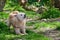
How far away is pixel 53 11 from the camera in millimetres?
13891

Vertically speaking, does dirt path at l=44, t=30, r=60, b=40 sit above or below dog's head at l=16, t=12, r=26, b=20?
below

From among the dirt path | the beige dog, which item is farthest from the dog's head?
the dirt path

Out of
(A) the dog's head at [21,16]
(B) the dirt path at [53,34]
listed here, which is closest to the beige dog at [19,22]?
(A) the dog's head at [21,16]

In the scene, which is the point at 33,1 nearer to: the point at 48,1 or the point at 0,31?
the point at 48,1

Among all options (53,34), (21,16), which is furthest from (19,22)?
(53,34)

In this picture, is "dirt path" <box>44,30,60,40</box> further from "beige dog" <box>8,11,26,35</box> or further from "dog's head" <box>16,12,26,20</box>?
"dog's head" <box>16,12,26,20</box>

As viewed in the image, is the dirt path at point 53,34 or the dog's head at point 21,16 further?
the dirt path at point 53,34

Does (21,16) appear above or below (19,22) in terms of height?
above

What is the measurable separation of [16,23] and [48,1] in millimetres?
14139

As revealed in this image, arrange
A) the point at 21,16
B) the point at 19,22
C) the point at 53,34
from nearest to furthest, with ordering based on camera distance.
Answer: the point at 21,16 < the point at 19,22 < the point at 53,34

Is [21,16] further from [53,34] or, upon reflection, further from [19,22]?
[53,34]

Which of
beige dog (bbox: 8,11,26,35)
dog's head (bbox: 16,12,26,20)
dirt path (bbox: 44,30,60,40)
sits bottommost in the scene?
dirt path (bbox: 44,30,60,40)

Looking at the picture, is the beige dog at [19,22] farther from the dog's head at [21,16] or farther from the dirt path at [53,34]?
the dirt path at [53,34]

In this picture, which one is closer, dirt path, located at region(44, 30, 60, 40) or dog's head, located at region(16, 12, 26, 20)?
dog's head, located at region(16, 12, 26, 20)
